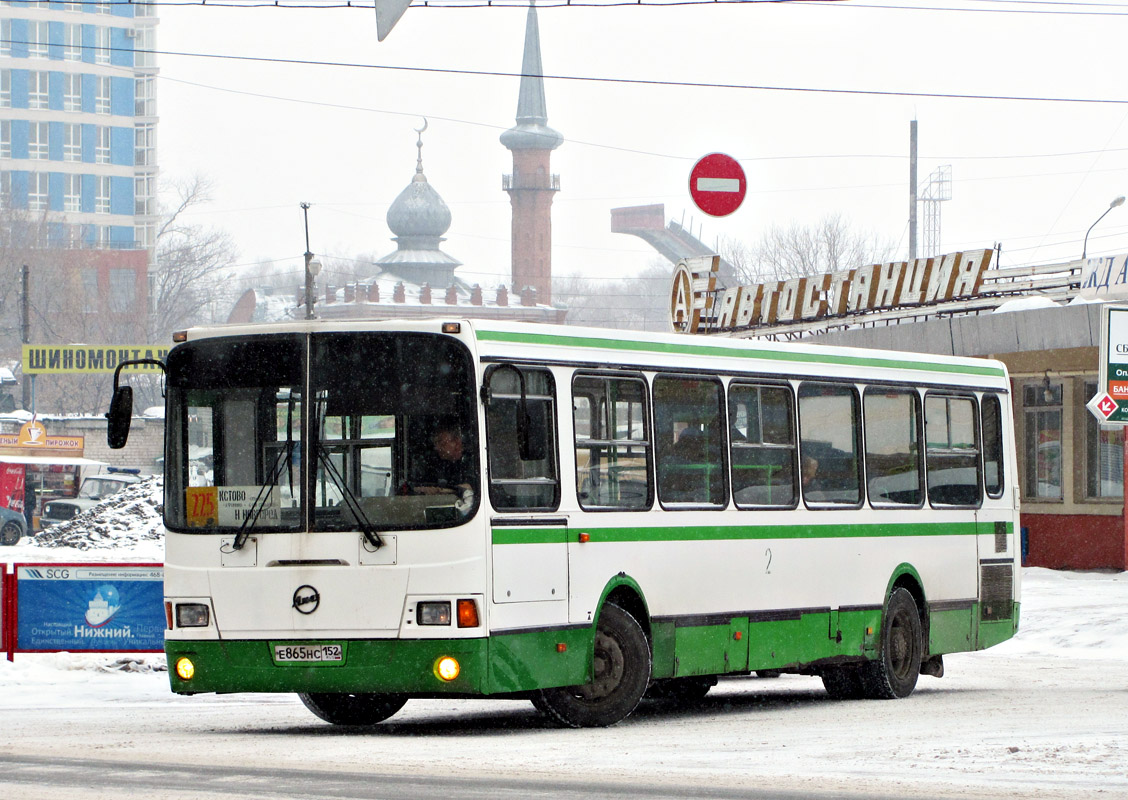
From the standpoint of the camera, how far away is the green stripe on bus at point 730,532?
459 inches

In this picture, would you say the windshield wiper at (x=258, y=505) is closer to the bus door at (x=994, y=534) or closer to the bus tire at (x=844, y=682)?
the bus tire at (x=844, y=682)

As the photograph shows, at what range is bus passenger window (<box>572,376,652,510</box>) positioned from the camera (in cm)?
1217

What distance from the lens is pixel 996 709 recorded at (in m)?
13.8

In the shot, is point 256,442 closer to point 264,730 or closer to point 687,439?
point 264,730

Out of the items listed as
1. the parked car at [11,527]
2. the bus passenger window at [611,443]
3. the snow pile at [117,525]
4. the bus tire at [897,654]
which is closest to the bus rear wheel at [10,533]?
the parked car at [11,527]

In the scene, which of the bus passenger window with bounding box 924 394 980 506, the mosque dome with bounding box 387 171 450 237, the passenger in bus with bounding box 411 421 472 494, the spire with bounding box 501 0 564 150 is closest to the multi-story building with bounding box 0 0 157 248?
the mosque dome with bounding box 387 171 450 237

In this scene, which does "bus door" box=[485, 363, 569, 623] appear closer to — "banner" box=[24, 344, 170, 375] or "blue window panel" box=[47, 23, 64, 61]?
"banner" box=[24, 344, 170, 375]

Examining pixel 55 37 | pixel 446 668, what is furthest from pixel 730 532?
pixel 55 37

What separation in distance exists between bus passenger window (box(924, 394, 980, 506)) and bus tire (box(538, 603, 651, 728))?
15.0 ft

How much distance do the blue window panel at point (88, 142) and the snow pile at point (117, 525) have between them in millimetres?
91620

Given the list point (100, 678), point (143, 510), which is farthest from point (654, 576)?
point (143, 510)

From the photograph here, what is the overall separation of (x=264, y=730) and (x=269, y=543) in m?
1.61

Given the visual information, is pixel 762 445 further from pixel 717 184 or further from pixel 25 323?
pixel 25 323

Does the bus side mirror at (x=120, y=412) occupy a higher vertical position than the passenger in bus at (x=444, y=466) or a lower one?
higher
